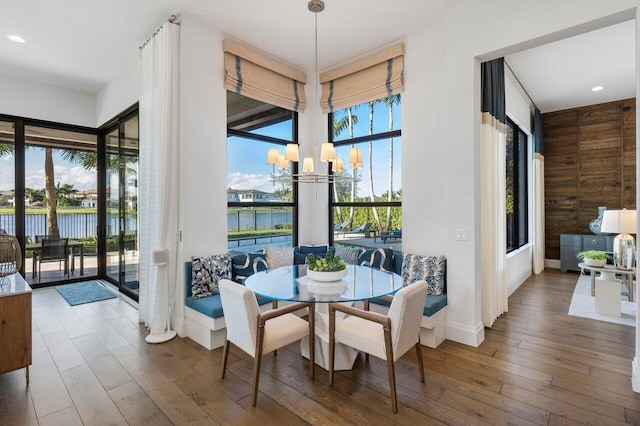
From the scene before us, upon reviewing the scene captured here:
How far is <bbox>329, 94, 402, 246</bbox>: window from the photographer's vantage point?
A: 163 inches

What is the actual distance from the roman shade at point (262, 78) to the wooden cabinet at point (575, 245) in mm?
5771

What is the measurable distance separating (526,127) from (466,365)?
507cm

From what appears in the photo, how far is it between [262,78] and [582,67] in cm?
458

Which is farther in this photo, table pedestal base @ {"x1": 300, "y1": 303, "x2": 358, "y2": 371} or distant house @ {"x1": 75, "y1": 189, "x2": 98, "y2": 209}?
distant house @ {"x1": 75, "y1": 189, "x2": 98, "y2": 209}

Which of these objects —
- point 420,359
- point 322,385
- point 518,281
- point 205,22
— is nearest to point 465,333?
point 420,359

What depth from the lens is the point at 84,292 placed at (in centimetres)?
484

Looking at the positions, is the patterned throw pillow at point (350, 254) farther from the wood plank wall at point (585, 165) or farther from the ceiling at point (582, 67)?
the wood plank wall at point (585, 165)

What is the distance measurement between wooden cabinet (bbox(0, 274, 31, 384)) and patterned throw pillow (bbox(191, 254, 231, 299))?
1242mm

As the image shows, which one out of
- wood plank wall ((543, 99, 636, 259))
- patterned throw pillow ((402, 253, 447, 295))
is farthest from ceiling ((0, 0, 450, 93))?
wood plank wall ((543, 99, 636, 259))

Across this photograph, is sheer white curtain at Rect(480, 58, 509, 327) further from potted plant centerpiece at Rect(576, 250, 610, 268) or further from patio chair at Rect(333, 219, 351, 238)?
patio chair at Rect(333, 219, 351, 238)

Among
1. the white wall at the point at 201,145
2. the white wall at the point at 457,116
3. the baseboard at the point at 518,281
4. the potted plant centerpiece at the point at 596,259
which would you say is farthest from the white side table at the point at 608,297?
the white wall at the point at 201,145

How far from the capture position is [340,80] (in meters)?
4.39

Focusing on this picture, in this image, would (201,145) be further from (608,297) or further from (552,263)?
(552,263)

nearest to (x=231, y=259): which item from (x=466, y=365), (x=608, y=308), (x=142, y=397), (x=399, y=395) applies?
(x=142, y=397)
